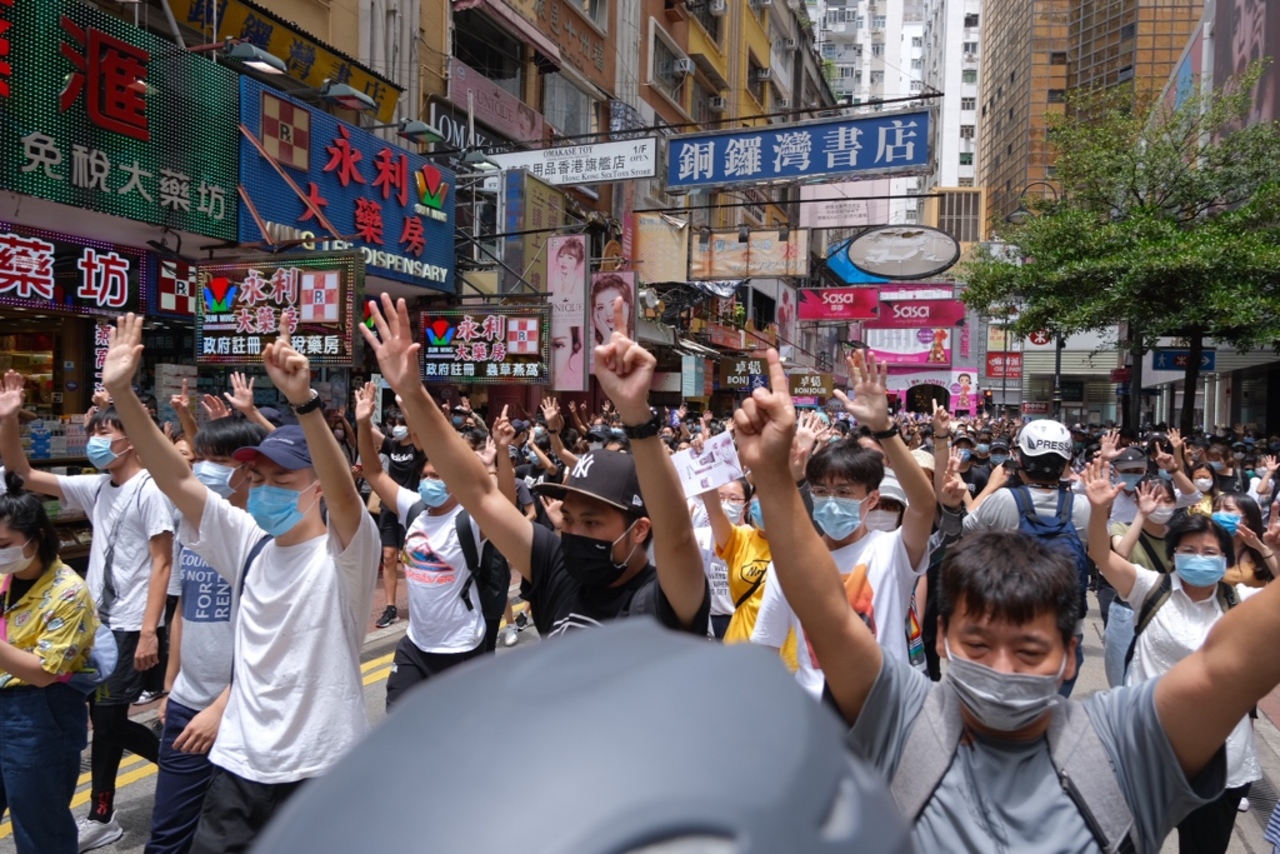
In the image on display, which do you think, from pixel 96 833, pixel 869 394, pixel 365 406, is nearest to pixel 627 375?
pixel 869 394

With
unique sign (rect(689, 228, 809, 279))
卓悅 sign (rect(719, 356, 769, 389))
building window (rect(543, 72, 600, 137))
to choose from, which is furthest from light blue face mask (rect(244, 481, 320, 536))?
卓悅 sign (rect(719, 356, 769, 389))

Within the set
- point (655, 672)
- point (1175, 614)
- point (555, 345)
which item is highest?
point (555, 345)

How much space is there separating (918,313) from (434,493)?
26.0m

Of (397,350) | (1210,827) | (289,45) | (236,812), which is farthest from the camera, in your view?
(289,45)

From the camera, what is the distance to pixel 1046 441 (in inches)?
204

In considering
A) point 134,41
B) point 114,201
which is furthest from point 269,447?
point 134,41

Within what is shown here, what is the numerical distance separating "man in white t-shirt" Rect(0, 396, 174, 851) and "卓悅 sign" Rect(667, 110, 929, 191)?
11643 mm

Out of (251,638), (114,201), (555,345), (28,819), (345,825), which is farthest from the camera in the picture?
(555,345)

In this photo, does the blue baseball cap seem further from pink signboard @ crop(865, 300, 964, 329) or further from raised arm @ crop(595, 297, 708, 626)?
pink signboard @ crop(865, 300, 964, 329)

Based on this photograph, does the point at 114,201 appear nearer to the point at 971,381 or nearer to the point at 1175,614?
the point at 1175,614

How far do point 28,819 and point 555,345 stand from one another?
40.8ft

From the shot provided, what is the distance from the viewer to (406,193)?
588 inches

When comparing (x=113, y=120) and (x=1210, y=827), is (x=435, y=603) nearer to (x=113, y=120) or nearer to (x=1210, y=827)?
(x=1210, y=827)

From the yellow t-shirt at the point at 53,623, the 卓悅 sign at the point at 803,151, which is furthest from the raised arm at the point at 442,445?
the 卓悅 sign at the point at 803,151
